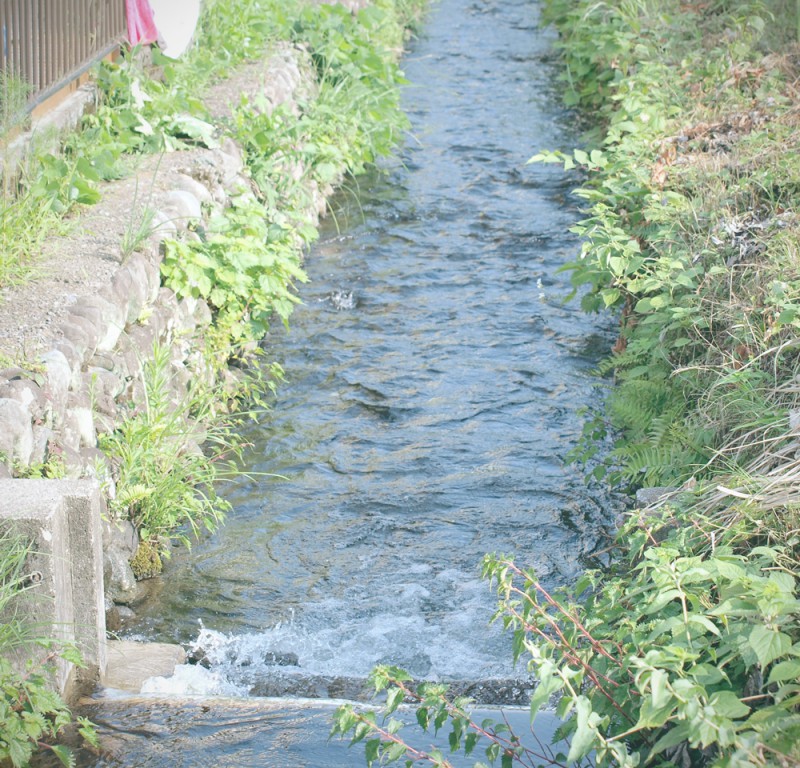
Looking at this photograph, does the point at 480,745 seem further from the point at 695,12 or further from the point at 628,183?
the point at 695,12

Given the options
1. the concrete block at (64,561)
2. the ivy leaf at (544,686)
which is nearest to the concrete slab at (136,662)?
the concrete block at (64,561)

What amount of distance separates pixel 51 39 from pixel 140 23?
152 centimetres

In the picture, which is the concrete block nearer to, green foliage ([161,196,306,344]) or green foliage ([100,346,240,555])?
green foliage ([100,346,240,555])

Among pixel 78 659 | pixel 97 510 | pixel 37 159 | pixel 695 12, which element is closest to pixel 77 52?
pixel 37 159

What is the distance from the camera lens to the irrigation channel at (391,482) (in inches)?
164

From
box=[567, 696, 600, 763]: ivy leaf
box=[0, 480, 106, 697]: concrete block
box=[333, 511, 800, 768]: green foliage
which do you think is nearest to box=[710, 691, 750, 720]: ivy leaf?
box=[333, 511, 800, 768]: green foliage

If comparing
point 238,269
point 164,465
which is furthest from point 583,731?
point 238,269

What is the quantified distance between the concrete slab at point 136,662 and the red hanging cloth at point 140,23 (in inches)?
221

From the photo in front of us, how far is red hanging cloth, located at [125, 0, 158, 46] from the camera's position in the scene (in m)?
8.40

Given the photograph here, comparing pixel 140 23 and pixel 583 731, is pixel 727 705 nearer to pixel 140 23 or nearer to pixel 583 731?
pixel 583 731

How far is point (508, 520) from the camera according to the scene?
5453mm

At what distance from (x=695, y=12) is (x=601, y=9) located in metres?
1.78

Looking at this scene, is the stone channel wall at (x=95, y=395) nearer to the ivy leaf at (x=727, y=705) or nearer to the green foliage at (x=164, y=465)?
the green foliage at (x=164, y=465)

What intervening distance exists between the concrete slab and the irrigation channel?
0.32 feet
